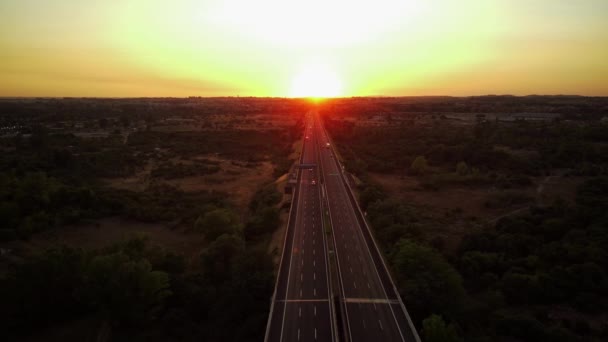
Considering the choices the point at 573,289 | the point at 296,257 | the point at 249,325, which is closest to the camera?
the point at 249,325

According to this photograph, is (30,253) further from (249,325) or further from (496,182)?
(496,182)

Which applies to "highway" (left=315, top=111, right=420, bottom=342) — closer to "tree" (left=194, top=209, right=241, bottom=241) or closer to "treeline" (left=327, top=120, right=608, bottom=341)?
"treeline" (left=327, top=120, right=608, bottom=341)

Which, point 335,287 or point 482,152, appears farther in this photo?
point 482,152

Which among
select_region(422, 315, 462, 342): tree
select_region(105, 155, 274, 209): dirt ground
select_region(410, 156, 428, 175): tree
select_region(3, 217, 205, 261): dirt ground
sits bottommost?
select_region(3, 217, 205, 261): dirt ground

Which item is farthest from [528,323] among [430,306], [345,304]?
[345,304]

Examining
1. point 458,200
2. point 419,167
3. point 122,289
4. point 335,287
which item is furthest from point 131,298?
point 419,167

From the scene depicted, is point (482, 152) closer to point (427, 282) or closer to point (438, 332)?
point (427, 282)

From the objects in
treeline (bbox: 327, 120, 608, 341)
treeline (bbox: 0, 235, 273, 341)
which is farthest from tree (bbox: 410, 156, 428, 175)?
treeline (bbox: 0, 235, 273, 341)

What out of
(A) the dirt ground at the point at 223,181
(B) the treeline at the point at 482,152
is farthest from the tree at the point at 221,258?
(B) the treeline at the point at 482,152
